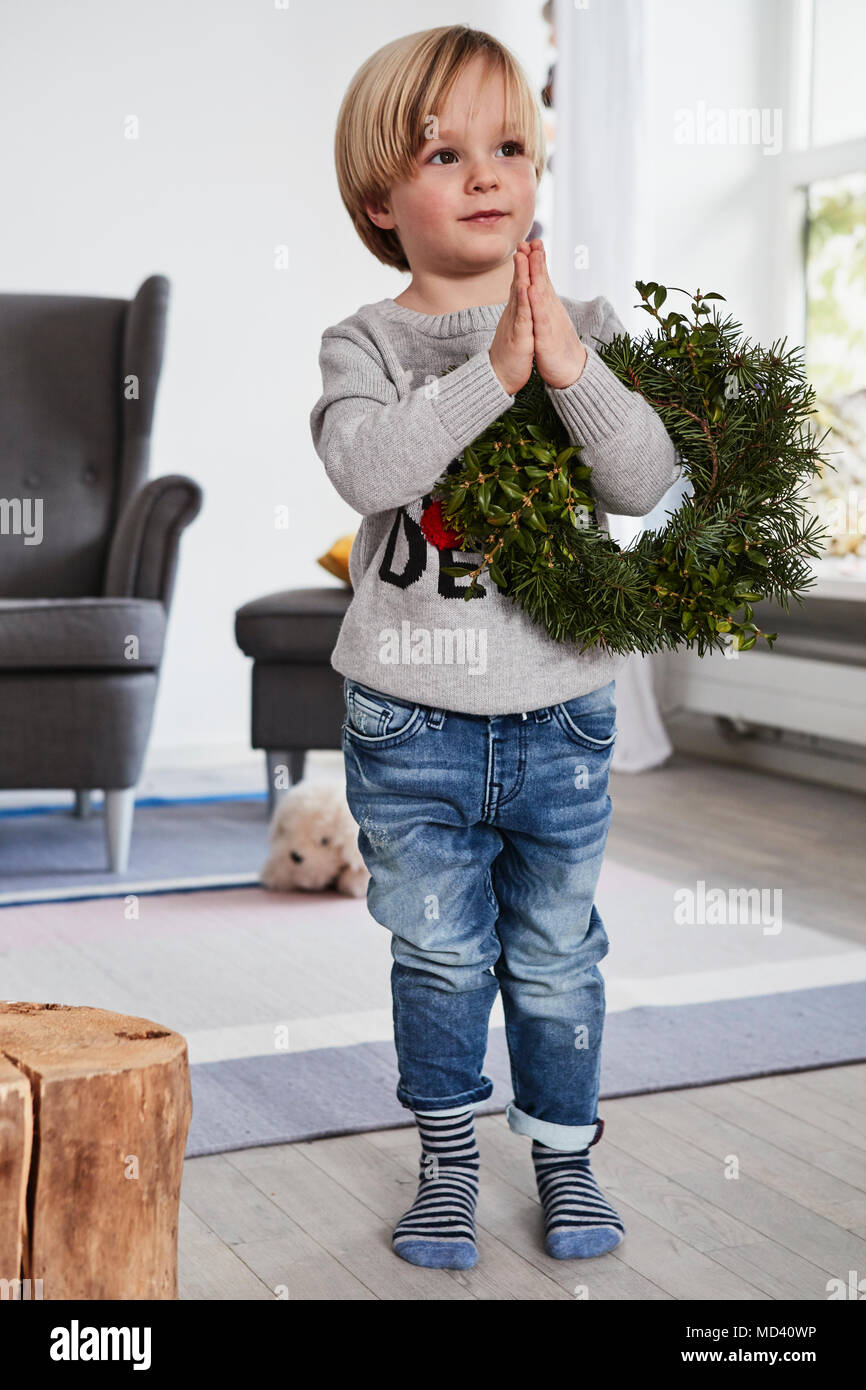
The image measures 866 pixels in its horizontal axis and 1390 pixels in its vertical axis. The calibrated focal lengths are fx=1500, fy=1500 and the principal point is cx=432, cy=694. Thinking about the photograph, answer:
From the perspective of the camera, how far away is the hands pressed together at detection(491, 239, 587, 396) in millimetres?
1095

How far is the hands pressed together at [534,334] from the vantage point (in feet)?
3.59

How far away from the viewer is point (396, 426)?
1.15 metres

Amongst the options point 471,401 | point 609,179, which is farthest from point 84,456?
point 471,401

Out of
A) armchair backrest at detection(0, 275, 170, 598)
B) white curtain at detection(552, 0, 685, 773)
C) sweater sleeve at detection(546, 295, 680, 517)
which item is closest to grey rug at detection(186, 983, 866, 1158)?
sweater sleeve at detection(546, 295, 680, 517)

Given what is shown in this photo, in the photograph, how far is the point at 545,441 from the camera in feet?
3.87

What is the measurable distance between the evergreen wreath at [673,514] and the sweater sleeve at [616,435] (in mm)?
14

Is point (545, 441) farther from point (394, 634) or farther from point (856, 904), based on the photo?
point (856, 904)

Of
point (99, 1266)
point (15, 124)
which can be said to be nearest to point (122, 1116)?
point (99, 1266)

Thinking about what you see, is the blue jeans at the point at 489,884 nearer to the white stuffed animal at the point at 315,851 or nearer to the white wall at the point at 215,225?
the white stuffed animal at the point at 315,851

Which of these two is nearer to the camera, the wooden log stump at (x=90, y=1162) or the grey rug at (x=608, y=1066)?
the wooden log stump at (x=90, y=1162)

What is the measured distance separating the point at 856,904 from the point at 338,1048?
108cm

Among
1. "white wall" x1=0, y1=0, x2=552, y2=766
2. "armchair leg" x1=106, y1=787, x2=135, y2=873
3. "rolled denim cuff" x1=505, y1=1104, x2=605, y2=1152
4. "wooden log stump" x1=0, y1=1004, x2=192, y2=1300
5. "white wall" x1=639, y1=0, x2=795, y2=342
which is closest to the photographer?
"wooden log stump" x1=0, y1=1004, x2=192, y2=1300

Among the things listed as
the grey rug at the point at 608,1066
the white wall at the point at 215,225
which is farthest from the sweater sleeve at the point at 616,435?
the white wall at the point at 215,225

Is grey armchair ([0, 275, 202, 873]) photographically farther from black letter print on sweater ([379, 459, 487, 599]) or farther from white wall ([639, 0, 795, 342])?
black letter print on sweater ([379, 459, 487, 599])
